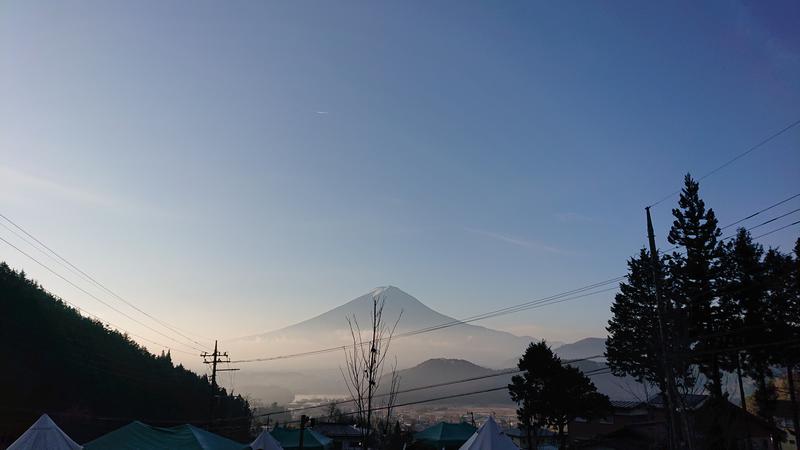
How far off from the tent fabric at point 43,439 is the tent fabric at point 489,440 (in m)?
11.4

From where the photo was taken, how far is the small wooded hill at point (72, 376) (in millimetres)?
35969

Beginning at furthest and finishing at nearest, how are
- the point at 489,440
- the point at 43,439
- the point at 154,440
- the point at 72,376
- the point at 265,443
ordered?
the point at 72,376 < the point at 265,443 < the point at 154,440 < the point at 489,440 < the point at 43,439

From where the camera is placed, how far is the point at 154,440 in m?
16.2

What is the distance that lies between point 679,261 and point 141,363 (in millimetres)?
48724

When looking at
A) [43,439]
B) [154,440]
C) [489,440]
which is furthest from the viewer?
[154,440]

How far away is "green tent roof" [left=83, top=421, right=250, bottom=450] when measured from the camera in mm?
15922

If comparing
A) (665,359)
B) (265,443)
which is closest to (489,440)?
(665,359)

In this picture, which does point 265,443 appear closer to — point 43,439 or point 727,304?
point 43,439

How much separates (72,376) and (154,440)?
31.1 meters

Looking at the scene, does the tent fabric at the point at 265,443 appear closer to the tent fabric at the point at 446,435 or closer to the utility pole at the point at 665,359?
the tent fabric at the point at 446,435

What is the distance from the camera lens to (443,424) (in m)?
32.0

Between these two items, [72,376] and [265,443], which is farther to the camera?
[72,376]

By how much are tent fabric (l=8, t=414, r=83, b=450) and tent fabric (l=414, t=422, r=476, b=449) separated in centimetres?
2047

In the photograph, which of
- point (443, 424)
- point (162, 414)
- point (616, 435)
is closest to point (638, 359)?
point (616, 435)
